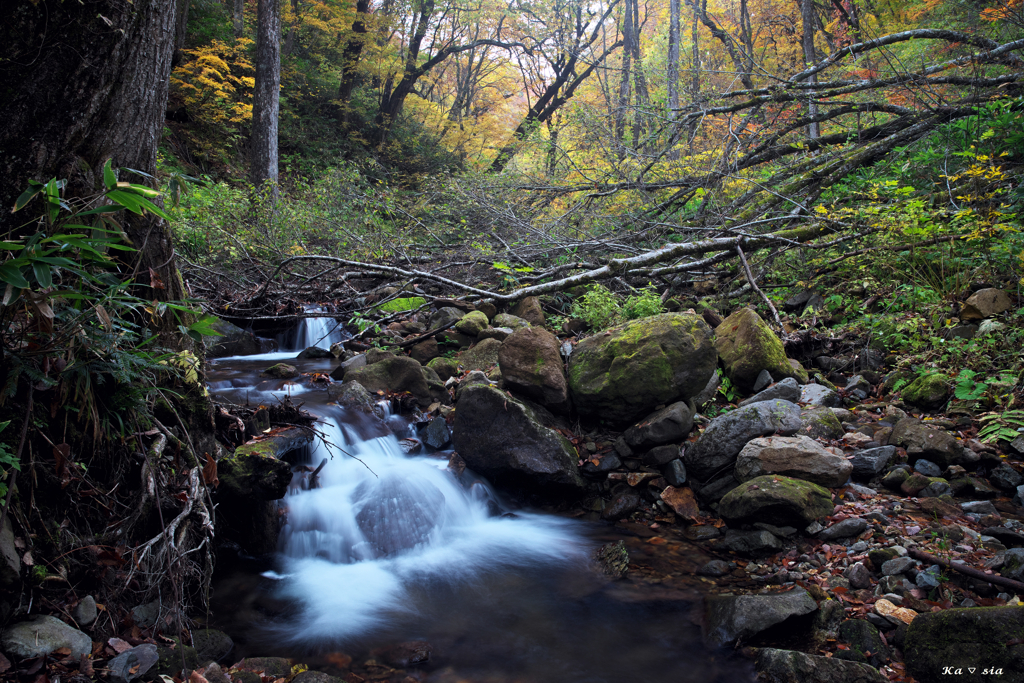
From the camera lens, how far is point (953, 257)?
5.85 metres

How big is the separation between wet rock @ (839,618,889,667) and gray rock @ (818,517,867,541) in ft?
2.71

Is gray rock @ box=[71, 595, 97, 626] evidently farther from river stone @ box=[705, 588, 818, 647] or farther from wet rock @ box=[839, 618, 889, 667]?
wet rock @ box=[839, 618, 889, 667]

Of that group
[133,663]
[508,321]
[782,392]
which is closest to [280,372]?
[508,321]

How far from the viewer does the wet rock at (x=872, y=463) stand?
4.39m

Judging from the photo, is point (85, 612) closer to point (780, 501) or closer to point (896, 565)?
point (780, 501)

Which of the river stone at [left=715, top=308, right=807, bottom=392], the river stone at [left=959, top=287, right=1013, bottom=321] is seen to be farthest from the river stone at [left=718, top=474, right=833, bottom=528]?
the river stone at [left=959, top=287, right=1013, bottom=321]

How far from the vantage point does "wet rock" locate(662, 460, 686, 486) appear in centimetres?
494

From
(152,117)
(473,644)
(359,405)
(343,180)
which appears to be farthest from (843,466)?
(343,180)

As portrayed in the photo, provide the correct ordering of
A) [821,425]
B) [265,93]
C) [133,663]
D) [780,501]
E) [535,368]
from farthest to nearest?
[265,93] → [535,368] → [821,425] → [780,501] → [133,663]

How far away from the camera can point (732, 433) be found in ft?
15.6

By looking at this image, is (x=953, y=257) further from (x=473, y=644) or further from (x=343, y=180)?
(x=343, y=180)

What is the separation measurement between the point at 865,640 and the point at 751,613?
1.93 feet

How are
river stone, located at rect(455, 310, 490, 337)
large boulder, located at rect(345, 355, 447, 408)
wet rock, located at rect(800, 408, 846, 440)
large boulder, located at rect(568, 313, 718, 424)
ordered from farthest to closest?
river stone, located at rect(455, 310, 490, 337) → large boulder, located at rect(345, 355, 447, 408) → large boulder, located at rect(568, 313, 718, 424) → wet rock, located at rect(800, 408, 846, 440)

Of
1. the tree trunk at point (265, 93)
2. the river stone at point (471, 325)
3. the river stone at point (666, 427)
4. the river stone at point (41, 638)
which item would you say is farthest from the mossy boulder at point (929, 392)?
the tree trunk at point (265, 93)
